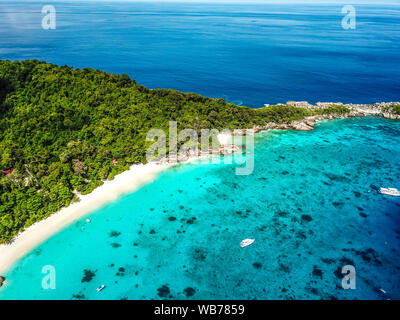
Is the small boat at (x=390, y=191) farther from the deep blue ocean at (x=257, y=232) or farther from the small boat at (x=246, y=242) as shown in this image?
the small boat at (x=246, y=242)

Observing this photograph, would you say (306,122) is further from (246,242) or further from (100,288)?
(100,288)

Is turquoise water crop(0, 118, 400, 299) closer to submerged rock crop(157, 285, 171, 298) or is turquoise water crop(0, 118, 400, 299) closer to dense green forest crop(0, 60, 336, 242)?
submerged rock crop(157, 285, 171, 298)

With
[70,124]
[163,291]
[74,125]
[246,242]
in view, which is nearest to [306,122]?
[246,242]

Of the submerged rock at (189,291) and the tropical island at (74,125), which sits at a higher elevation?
the tropical island at (74,125)

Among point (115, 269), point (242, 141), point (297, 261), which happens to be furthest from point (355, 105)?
point (115, 269)

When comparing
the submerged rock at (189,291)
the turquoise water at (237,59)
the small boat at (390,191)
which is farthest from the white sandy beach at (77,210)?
the turquoise water at (237,59)

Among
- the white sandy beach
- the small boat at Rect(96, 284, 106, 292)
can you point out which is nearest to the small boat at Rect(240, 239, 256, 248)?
the small boat at Rect(96, 284, 106, 292)
